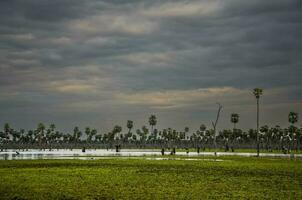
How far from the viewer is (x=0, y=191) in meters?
24.7

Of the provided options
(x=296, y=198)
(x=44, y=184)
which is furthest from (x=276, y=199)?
(x=44, y=184)

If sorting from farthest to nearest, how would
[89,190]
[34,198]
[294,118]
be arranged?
[294,118], [89,190], [34,198]

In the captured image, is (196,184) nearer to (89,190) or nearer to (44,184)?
(89,190)

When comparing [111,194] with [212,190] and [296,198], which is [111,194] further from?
[296,198]

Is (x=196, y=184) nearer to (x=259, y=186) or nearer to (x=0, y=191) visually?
(x=259, y=186)

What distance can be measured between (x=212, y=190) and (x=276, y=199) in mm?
4713

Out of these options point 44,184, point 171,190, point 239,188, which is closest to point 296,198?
point 239,188

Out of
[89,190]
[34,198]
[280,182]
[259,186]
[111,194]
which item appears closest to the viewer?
[34,198]

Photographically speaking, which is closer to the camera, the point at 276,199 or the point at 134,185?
the point at 276,199

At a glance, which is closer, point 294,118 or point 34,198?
point 34,198

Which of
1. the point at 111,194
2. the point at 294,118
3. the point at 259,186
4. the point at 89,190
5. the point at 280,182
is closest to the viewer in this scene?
the point at 111,194

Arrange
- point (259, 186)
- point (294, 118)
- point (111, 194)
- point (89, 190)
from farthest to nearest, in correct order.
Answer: point (294, 118), point (259, 186), point (89, 190), point (111, 194)

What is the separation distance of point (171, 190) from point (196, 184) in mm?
3887

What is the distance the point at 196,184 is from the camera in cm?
2956
